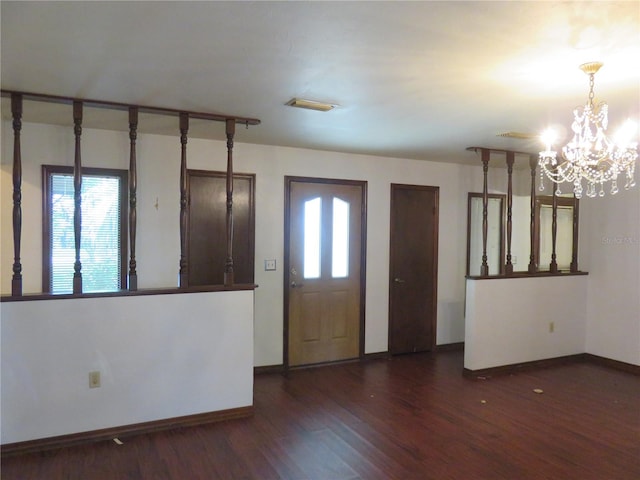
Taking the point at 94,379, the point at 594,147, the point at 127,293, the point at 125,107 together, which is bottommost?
the point at 94,379

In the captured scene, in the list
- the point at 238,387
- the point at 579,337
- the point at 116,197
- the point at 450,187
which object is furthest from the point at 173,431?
the point at 579,337

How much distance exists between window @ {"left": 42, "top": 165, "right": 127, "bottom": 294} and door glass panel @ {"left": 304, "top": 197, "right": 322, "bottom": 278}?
72.8 inches

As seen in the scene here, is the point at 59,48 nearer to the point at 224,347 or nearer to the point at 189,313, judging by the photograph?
the point at 189,313

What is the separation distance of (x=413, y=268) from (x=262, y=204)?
2093 mm

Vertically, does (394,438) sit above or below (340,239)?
below

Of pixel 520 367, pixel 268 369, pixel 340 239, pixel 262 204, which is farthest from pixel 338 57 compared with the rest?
pixel 520 367

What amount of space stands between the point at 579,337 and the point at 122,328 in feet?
16.9

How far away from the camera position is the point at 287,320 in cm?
497

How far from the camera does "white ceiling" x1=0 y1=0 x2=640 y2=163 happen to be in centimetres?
194

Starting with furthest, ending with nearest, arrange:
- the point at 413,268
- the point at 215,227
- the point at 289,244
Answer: the point at 413,268, the point at 289,244, the point at 215,227

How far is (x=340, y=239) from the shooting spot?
5285mm

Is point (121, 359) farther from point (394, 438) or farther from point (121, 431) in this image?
point (394, 438)

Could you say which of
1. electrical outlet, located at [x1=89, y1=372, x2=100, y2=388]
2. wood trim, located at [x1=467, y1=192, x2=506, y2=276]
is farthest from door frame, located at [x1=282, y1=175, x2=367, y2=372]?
electrical outlet, located at [x1=89, y1=372, x2=100, y2=388]

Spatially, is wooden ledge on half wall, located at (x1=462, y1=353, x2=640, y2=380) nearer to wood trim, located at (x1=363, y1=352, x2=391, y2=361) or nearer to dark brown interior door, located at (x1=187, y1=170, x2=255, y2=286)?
wood trim, located at (x1=363, y1=352, x2=391, y2=361)
